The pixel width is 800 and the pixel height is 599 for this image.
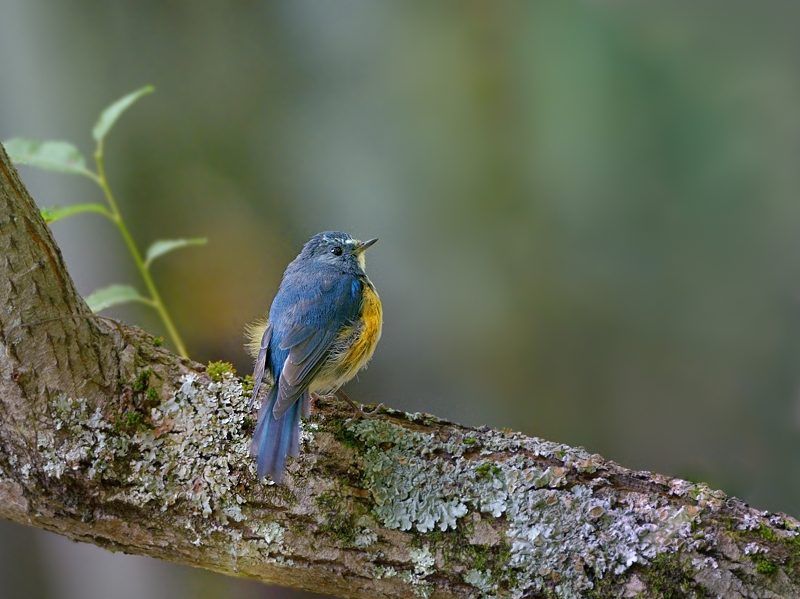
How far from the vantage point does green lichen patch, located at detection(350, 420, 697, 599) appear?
1.43m

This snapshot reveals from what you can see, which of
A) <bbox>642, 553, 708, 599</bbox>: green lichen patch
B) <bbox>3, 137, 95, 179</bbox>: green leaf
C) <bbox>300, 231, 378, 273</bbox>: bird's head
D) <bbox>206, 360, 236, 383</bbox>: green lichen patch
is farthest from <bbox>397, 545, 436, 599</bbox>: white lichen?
<bbox>3, 137, 95, 179</bbox>: green leaf

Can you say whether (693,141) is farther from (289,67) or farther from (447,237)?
(289,67)

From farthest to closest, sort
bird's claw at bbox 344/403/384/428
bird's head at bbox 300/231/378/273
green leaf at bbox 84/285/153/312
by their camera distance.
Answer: bird's head at bbox 300/231/378/273 < green leaf at bbox 84/285/153/312 < bird's claw at bbox 344/403/384/428

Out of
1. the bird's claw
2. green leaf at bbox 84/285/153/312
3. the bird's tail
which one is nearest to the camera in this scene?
the bird's tail

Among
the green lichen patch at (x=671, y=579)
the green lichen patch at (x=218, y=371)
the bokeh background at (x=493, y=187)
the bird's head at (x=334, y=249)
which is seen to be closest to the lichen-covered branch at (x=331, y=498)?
the green lichen patch at (x=671, y=579)

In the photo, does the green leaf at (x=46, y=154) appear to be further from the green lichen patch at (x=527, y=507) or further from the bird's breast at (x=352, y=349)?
the green lichen patch at (x=527, y=507)

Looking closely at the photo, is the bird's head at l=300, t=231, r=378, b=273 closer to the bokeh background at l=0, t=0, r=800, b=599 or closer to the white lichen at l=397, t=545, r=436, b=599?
the white lichen at l=397, t=545, r=436, b=599

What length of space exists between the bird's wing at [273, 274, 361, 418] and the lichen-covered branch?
0.16 meters

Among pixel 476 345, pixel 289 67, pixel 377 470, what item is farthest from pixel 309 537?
pixel 289 67

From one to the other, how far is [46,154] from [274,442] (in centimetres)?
127

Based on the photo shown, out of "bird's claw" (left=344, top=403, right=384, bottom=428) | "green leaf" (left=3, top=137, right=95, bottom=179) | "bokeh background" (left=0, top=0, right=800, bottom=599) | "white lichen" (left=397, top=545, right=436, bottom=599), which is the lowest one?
"white lichen" (left=397, top=545, right=436, bottom=599)

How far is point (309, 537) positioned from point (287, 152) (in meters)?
3.04

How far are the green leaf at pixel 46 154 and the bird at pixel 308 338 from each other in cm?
76

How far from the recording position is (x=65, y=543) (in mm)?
3357
